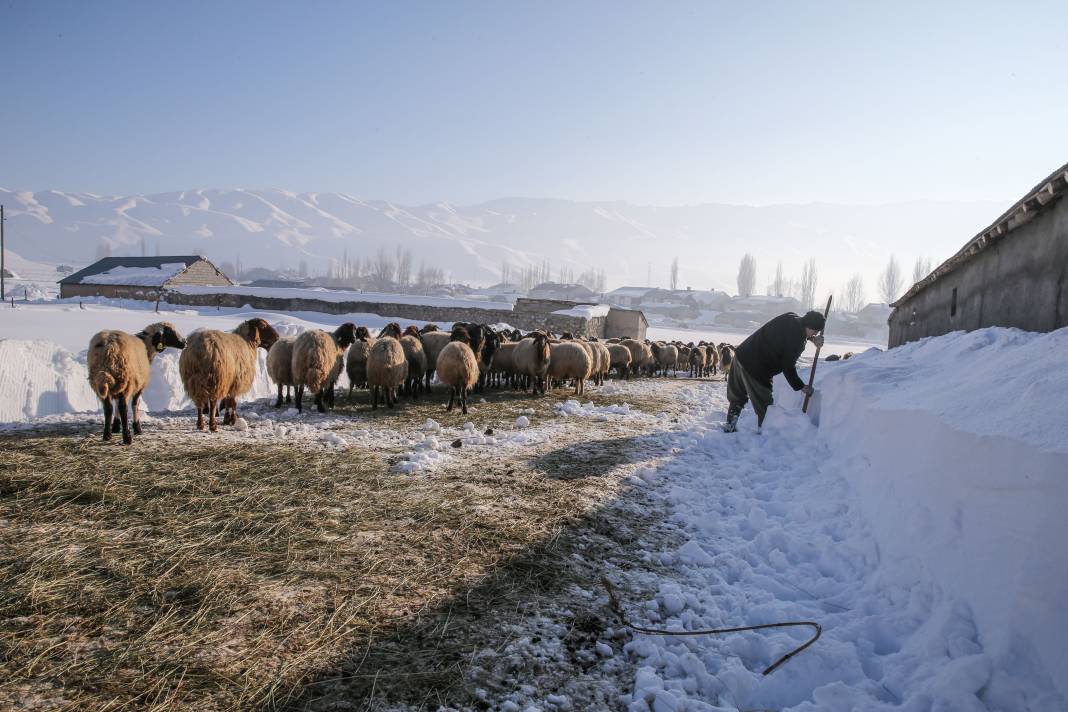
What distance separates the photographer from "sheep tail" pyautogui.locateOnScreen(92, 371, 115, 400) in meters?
6.10

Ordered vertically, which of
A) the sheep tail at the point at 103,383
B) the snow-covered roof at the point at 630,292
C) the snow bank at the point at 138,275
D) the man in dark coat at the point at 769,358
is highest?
the snow-covered roof at the point at 630,292

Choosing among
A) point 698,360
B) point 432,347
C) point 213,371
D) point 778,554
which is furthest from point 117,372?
point 698,360

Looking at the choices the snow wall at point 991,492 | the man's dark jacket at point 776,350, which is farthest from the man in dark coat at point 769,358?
the snow wall at point 991,492

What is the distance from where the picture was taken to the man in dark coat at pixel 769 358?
A: 753cm

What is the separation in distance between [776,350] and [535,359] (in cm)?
623

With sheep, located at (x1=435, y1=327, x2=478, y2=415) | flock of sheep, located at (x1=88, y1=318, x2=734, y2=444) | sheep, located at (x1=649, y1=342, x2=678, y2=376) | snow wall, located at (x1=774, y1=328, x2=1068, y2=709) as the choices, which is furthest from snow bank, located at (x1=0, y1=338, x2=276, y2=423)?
sheep, located at (x1=649, y1=342, x2=678, y2=376)

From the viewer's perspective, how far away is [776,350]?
7.65m

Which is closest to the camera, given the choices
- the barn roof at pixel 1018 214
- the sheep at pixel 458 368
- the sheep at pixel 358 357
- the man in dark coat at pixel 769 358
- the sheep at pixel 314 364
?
the barn roof at pixel 1018 214

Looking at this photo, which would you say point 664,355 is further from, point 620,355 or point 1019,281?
point 1019,281

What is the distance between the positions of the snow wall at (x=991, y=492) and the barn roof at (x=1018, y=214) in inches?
80.7

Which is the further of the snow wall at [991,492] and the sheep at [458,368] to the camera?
the sheep at [458,368]

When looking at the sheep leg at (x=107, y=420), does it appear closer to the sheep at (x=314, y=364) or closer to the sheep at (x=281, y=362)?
the sheep at (x=314, y=364)

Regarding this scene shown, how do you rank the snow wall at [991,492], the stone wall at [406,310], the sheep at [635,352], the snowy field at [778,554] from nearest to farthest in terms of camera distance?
the snow wall at [991,492]
the snowy field at [778,554]
the sheep at [635,352]
the stone wall at [406,310]

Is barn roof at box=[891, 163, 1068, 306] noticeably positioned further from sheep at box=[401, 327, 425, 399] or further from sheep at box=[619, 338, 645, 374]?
sheep at box=[619, 338, 645, 374]
